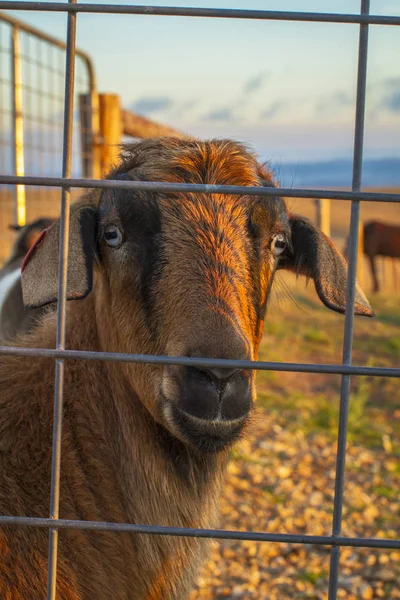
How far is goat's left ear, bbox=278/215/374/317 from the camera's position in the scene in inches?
98.2

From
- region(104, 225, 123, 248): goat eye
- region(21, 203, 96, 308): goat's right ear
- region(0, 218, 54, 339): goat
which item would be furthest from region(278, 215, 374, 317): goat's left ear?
region(0, 218, 54, 339): goat

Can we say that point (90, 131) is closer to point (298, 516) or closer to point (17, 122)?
point (17, 122)

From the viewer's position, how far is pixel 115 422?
2.55 meters

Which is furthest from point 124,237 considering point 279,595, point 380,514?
point 380,514

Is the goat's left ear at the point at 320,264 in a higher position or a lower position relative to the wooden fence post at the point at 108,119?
lower

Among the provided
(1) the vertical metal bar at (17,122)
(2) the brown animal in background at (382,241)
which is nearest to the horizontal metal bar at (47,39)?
(1) the vertical metal bar at (17,122)

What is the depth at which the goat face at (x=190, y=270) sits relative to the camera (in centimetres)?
206

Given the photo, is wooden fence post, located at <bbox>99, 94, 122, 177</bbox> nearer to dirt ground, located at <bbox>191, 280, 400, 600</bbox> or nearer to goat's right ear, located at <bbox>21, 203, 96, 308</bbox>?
dirt ground, located at <bbox>191, 280, 400, 600</bbox>

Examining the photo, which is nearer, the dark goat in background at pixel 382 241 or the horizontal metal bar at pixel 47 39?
the horizontal metal bar at pixel 47 39

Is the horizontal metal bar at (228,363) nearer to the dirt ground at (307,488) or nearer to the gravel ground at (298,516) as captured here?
the dirt ground at (307,488)

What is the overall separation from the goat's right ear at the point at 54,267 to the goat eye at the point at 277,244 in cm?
73

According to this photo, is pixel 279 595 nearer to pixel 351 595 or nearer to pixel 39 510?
pixel 351 595

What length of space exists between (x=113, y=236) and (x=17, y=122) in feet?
14.0

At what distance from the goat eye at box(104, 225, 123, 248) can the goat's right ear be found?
69mm
